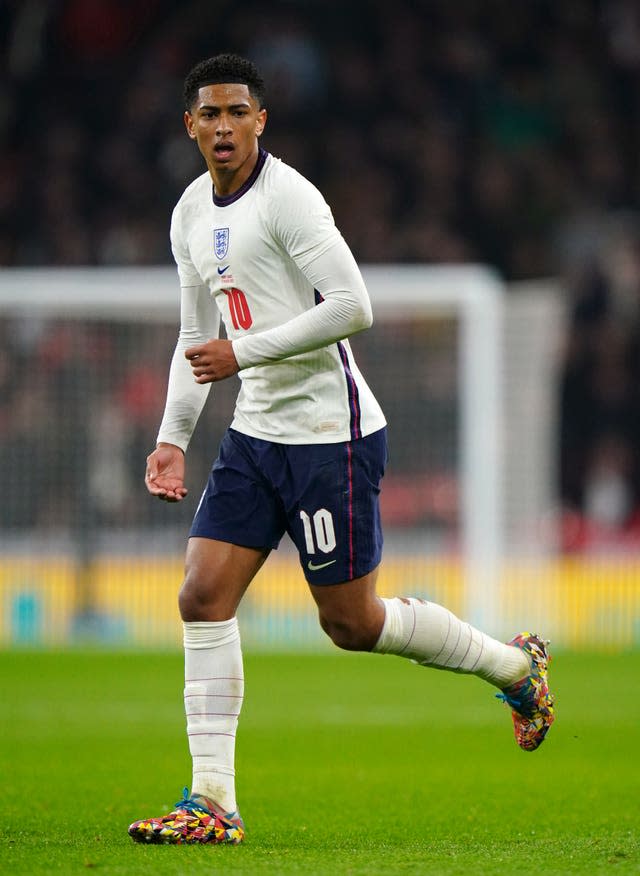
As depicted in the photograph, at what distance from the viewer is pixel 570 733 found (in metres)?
8.09

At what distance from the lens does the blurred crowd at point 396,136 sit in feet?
57.2

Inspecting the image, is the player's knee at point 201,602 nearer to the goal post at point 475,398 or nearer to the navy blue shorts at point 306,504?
the navy blue shorts at point 306,504

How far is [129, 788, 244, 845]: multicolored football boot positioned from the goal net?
29.0 feet

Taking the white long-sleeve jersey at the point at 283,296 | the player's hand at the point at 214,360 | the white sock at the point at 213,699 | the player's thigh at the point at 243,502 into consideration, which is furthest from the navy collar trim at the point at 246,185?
the white sock at the point at 213,699

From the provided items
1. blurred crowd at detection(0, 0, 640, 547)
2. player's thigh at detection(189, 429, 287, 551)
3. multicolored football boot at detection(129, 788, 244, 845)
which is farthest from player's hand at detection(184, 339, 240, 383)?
blurred crowd at detection(0, 0, 640, 547)

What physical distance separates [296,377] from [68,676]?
6.39 meters

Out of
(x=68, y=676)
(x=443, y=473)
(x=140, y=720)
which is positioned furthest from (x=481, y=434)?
(x=140, y=720)

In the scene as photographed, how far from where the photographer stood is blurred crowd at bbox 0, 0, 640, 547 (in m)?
17.4

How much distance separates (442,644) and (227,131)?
1.73m

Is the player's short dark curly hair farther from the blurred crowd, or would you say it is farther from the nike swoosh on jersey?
the blurred crowd

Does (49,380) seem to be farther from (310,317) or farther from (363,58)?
(310,317)

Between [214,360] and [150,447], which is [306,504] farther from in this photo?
[150,447]

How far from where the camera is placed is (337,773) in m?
6.69

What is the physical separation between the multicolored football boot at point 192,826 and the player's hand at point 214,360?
123 cm
